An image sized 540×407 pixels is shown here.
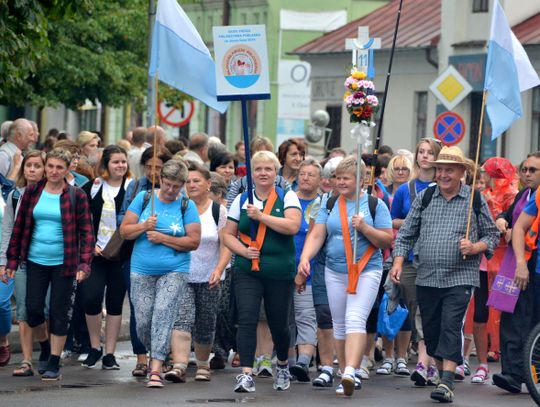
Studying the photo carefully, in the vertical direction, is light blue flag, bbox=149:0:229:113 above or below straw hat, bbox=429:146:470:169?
above

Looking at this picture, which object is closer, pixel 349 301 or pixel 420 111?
pixel 349 301

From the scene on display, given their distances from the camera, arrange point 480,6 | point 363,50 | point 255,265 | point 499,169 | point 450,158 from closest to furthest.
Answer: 1. point 450,158
2. point 255,265
3. point 499,169
4. point 363,50
5. point 480,6

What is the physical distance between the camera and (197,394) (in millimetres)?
12633

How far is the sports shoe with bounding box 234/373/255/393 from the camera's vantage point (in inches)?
496

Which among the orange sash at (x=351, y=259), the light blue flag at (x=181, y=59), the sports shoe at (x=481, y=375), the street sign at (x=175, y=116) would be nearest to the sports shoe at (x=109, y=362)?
the light blue flag at (x=181, y=59)

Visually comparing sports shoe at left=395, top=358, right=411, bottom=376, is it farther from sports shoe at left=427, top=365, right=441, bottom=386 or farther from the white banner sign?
the white banner sign

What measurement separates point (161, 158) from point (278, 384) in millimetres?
2599

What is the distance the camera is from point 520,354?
43.1ft

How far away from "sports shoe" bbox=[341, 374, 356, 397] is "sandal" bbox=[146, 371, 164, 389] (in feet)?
4.70

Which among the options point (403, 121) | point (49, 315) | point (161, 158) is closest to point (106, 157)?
point (161, 158)

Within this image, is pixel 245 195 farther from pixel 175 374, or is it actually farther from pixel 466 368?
pixel 466 368

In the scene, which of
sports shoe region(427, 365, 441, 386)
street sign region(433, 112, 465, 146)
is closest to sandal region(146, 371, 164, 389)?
sports shoe region(427, 365, 441, 386)

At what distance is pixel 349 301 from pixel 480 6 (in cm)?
2757

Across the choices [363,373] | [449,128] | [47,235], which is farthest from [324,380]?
[449,128]
